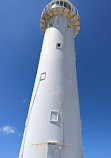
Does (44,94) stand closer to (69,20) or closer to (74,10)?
(69,20)

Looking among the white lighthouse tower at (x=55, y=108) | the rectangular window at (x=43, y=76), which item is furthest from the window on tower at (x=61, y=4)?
the rectangular window at (x=43, y=76)

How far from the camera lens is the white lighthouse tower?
18.8 ft

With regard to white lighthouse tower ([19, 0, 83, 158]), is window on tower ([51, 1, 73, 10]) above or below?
above

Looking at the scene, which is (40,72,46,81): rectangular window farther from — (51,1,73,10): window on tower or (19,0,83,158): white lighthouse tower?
(51,1,73,10): window on tower

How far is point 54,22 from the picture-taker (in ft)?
36.2

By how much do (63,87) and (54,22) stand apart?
21.2ft

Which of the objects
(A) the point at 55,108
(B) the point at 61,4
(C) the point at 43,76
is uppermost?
(B) the point at 61,4

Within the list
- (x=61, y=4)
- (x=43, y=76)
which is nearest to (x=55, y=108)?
(x=43, y=76)

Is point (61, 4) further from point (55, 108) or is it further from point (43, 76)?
point (55, 108)

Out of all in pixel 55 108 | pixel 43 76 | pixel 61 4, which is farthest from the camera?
pixel 61 4

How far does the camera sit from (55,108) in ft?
21.8

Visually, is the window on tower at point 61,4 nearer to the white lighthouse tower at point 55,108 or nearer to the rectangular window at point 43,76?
the white lighthouse tower at point 55,108

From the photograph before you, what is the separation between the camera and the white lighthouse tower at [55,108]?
5719 millimetres

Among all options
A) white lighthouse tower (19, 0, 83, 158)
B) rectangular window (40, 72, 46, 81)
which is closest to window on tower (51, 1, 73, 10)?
white lighthouse tower (19, 0, 83, 158)
